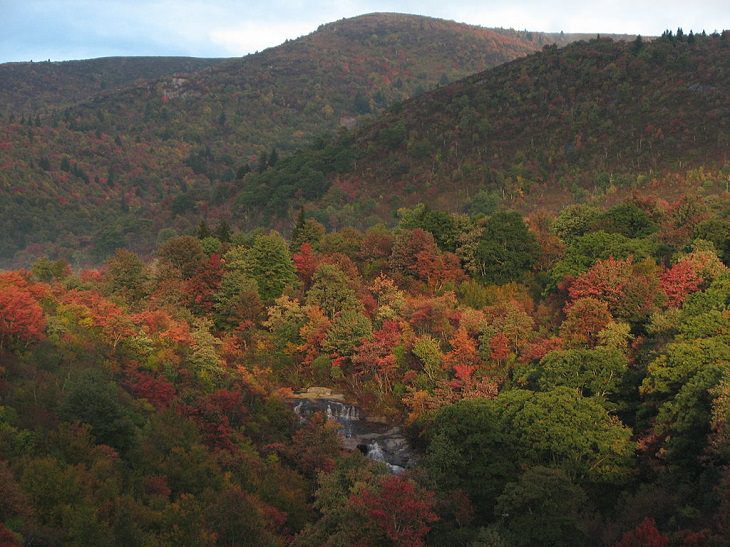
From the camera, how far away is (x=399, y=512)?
34219 mm

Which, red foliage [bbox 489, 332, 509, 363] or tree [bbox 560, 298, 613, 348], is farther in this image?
red foliage [bbox 489, 332, 509, 363]

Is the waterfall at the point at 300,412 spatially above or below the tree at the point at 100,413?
below

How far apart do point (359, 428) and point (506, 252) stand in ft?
80.7

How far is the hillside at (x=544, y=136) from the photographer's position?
11381 cm

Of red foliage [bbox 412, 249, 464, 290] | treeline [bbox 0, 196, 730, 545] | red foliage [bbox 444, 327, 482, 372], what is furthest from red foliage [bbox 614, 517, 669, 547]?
red foliage [bbox 412, 249, 464, 290]

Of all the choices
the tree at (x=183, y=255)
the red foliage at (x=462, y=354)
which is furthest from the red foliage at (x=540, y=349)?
the tree at (x=183, y=255)

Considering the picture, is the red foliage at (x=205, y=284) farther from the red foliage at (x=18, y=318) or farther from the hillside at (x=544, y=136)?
the hillside at (x=544, y=136)

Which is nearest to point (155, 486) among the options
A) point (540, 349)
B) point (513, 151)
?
point (540, 349)

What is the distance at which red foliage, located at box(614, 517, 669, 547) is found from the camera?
2852 centimetres

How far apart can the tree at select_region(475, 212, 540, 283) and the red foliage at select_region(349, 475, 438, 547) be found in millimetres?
40188

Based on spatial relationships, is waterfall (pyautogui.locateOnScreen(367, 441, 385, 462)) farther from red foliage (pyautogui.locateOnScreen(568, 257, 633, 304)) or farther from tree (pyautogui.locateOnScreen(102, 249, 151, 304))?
tree (pyautogui.locateOnScreen(102, 249, 151, 304))

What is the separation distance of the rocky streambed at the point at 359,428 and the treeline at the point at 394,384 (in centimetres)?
126

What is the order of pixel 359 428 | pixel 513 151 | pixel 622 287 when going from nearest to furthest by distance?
1. pixel 622 287
2. pixel 359 428
3. pixel 513 151

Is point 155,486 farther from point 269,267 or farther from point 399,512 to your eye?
point 269,267
